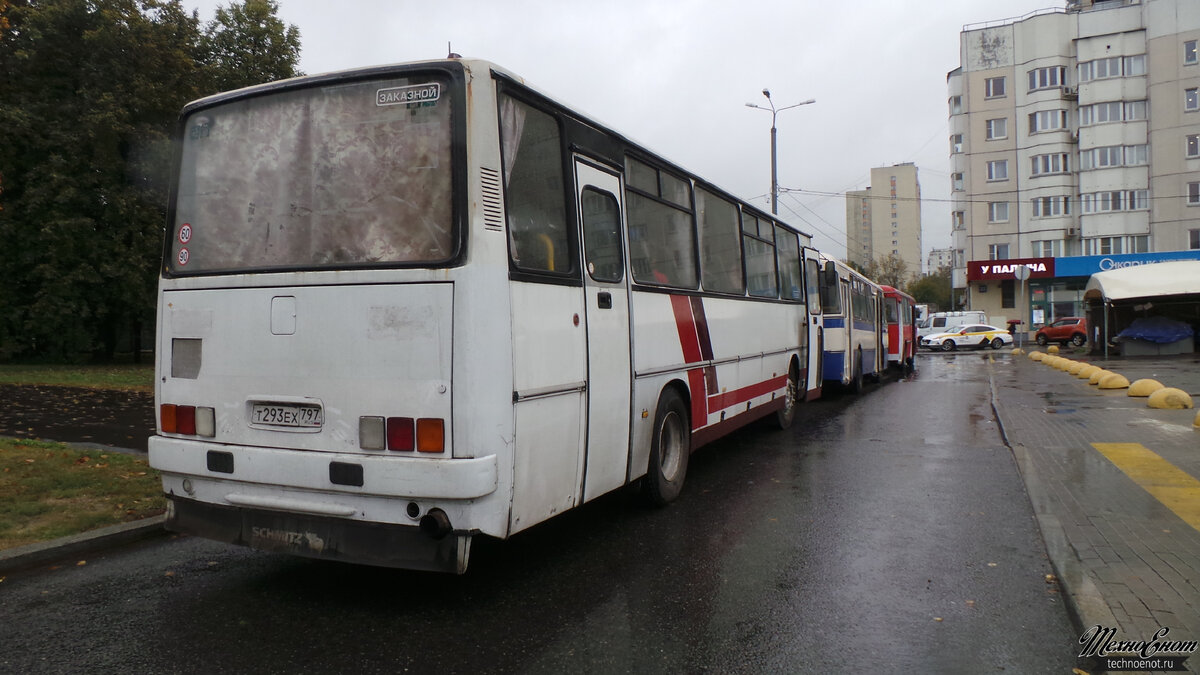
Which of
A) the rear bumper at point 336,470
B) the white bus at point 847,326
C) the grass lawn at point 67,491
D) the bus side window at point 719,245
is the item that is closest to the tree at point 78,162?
the grass lawn at point 67,491

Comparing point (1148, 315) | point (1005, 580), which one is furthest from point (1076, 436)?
point (1148, 315)

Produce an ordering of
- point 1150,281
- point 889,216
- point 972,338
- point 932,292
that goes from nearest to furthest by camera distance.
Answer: point 1150,281 → point 972,338 → point 932,292 → point 889,216

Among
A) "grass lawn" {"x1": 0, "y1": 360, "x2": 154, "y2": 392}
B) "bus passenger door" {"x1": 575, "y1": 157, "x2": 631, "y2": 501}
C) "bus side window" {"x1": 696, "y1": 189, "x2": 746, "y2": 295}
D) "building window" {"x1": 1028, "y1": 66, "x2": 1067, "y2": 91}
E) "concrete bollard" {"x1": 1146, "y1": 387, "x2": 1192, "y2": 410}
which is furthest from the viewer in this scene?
Answer: "building window" {"x1": 1028, "y1": 66, "x2": 1067, "y2": 91}

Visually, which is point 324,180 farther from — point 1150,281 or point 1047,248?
point 1047,248

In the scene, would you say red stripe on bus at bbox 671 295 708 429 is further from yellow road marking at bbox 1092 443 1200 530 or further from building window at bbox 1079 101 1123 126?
building window at bbox 1079 101 1123 126

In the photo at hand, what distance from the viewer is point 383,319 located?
4.31m

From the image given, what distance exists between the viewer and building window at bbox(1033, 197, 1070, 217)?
170 feet

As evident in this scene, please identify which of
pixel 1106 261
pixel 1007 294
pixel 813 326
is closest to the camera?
pixel 813 326

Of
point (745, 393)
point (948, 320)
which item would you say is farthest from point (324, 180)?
point (948, 320)

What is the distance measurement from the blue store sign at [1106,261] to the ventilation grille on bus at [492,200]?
5023 centimetres

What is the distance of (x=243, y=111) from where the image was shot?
16.1 feet

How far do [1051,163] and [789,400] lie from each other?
49610mm

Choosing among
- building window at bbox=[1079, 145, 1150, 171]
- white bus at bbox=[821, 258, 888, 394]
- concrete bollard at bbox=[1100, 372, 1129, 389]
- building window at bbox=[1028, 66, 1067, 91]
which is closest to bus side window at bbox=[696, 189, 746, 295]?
white bus at bbox=[821, 258, 888, 394]

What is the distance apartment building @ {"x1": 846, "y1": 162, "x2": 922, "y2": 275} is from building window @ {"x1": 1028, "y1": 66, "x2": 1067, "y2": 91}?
6206 centimetres
